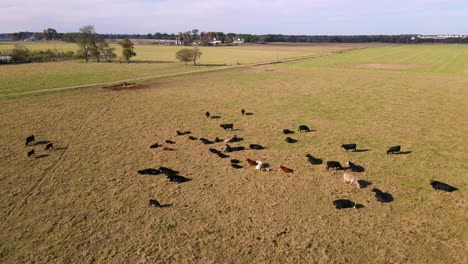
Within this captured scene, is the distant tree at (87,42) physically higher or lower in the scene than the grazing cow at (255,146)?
higher

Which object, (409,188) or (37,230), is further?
(409,188)

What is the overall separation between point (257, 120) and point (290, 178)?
12.9 meters

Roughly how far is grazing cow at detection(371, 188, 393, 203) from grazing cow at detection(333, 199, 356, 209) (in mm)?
1521

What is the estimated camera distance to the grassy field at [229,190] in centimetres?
1252

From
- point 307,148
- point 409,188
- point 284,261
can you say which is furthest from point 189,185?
point 409,188

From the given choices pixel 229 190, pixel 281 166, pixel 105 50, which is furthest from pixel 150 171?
pixel 105 50

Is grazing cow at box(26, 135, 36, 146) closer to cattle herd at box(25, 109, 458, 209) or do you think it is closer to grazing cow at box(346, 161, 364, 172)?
cattle herd at box(25, 109, 458, 209)

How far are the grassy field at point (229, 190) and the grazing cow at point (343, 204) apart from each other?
389mm

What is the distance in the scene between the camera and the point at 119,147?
23.5 meters

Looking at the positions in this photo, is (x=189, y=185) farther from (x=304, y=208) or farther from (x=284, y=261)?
(x=284, y=261)

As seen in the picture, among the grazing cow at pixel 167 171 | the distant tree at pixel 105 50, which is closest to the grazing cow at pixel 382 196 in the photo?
the grazing cow at pixel 167 171

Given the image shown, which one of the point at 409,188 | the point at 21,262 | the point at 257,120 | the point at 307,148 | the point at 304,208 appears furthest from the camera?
the point at 257,120

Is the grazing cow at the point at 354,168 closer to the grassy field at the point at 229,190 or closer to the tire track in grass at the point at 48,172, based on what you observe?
the grassy field at the point at 229,190

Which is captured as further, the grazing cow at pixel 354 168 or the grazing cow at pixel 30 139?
the grazing cow at pixel 30 139
